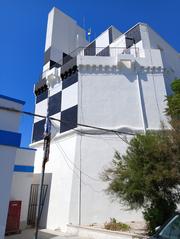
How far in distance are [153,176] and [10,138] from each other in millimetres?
5533

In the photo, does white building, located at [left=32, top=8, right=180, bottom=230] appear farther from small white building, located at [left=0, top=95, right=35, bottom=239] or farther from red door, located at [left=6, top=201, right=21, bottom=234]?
small white building, located at [left=0, top=95, right=35, bottom=239]

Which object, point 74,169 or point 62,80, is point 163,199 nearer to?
point 74,169

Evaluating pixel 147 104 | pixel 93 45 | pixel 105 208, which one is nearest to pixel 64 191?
pixel 105 208

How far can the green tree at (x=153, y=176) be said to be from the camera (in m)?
8.38

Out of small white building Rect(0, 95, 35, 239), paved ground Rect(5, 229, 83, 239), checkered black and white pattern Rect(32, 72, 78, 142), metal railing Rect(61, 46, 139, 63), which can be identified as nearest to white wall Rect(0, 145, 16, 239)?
small white building Rect(0, 95, 35, 239)

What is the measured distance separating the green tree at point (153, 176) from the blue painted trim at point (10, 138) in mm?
4144

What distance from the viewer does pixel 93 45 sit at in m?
20.6

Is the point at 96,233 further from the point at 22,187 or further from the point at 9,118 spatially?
the point at 9,118

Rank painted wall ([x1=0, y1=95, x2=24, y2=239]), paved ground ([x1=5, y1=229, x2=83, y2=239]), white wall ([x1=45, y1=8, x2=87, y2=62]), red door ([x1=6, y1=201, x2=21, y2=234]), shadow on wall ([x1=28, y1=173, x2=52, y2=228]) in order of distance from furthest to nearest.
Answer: white wall ([x1=45, y1=8, x2=87, y2=62]) → shadow on wall ([x1=28, y1=173, x2=52, y2=228]) → red door ([x1=6, y1=201, x2=21, y2=234]) → paved ground ([x1=5, y1=229, x2=83, y2=239]) → painted wall ([x1=0, y1=95, x2=24, y2=239])

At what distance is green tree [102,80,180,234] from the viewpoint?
8.38 metres

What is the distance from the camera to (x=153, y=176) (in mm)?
8297

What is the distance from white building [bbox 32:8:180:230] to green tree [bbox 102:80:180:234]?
3.24m

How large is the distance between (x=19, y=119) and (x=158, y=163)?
575 cm

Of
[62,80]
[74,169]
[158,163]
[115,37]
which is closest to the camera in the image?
[158,163]
